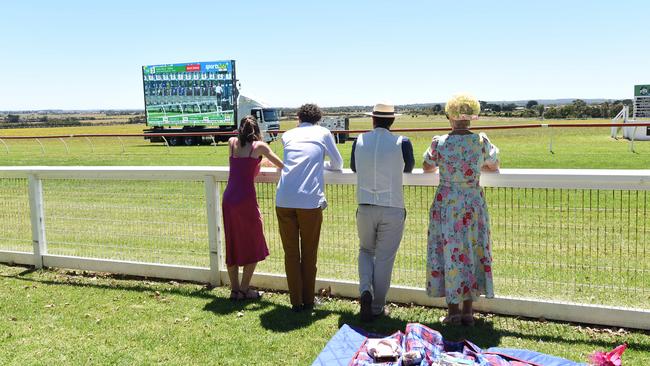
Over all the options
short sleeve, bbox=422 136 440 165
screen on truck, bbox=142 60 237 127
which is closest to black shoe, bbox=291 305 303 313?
short sleeve, bbox=422 136 440 165

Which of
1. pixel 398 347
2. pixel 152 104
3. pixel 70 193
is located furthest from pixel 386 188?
pixel 152 104

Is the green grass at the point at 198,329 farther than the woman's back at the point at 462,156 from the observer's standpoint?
No

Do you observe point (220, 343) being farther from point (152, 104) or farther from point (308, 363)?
point (152, 104)

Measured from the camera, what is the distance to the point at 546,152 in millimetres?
19750

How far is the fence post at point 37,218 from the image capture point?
6641 millimetres

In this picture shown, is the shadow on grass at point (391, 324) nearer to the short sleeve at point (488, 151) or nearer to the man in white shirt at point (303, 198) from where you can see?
the man in white shirt at point (303, 198)

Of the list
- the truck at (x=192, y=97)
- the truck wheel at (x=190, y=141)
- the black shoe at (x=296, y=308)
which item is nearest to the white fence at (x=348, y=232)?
the black shoe at (x=296, y=308)

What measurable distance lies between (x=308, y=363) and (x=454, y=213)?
1.54m

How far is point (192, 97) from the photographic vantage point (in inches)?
1647

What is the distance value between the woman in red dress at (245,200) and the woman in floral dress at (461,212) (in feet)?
4.98

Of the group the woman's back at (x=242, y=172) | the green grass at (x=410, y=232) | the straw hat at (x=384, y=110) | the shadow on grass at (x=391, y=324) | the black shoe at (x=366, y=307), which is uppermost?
the straw hat at (x=384, y=110)

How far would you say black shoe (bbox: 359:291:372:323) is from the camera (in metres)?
4.80

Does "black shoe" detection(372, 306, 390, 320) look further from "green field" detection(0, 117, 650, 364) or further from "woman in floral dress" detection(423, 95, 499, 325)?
"woman in floral dress" detection(423, 95, 499, 325)

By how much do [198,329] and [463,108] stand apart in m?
2.72
